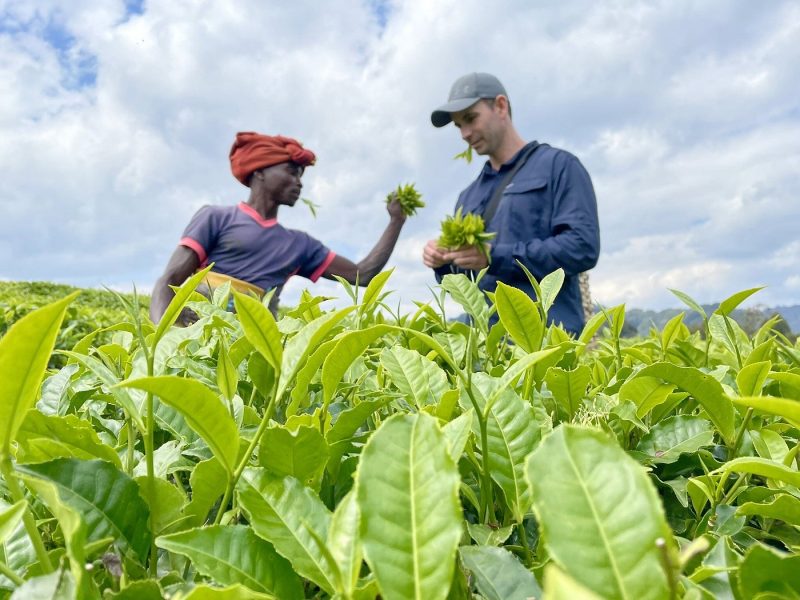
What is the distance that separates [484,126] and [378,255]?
1793 mm

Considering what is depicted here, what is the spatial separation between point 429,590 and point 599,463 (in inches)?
5.4

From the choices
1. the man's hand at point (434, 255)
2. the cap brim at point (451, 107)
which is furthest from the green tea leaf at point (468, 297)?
the cap brim at point (451, 107)

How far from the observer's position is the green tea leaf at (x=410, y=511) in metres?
0.42

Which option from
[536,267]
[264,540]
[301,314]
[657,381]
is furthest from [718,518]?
[536,267]

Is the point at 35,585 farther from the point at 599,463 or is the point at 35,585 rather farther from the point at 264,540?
the point at 599,463

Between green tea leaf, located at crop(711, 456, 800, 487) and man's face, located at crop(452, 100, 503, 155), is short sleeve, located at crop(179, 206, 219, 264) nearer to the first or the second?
man's face, located at crop(452, 100, 503, 155)

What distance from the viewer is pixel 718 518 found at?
692 millimetres

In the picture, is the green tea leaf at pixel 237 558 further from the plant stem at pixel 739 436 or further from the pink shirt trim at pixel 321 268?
the pink shirt trim at pixel 321 268

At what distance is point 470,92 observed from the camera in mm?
5125

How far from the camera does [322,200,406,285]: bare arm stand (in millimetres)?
6145

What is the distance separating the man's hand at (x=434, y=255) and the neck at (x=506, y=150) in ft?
3.90

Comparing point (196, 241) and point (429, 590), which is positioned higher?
point (196, 241)

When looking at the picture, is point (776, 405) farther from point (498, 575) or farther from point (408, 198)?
point (408, 198)

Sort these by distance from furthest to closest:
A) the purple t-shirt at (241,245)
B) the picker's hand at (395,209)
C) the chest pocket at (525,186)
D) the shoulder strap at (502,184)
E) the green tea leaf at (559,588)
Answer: the picker's hand at (395,209)
the purple t-shirt at (241,245)
the shoulder strap at (502,184)
the chest pocket at (525,186)
the green tea leaf at (559,588)
